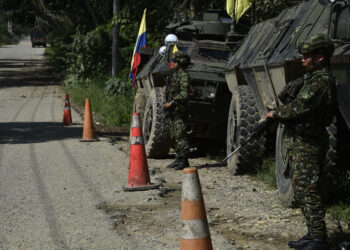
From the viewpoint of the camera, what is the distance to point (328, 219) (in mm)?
5531

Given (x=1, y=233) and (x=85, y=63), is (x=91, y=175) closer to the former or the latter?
(x=1, y=233)

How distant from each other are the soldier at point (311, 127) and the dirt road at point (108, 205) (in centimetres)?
A: 42

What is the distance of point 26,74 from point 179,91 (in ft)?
95.3

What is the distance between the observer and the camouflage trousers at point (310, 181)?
4523 millimetres

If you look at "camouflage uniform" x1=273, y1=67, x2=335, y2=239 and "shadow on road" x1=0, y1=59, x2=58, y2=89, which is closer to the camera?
"camouflage uniform" x1=273, y1=67, x2=335, y2=239

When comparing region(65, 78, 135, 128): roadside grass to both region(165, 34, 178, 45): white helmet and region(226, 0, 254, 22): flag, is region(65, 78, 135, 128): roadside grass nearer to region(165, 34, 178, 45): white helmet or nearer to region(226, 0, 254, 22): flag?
region(165, 34, 178, 45): white helmet

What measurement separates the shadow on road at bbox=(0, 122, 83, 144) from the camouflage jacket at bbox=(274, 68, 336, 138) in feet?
26.3

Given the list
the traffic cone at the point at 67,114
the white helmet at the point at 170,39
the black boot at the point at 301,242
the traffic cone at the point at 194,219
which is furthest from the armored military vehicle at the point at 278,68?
the traffic cone at the point at 67,114

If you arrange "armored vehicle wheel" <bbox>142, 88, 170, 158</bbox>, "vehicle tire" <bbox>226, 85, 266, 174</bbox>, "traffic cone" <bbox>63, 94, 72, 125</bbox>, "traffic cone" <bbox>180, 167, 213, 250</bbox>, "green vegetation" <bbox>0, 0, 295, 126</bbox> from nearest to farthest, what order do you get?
"traffic cone" <bbox>180, 167, 213, 250</bbox> → "vehicle tire" <bbox>226, 85, 266, 174</bbox> → "armored vehicle wheel" <bbox>142, 88, 170, 158</bbox> → "traffic cone" <bbox>63, 94, 72, 125</bbox> → "green vegetation" <bbox>0, 0, 295, 126</bbox>

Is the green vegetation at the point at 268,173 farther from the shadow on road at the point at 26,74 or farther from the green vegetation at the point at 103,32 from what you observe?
the shadow on road at the point at 26,74

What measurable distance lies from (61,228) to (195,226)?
217 cm

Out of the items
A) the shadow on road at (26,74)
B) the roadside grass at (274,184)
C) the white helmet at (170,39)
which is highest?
the white helmet at (170,39)

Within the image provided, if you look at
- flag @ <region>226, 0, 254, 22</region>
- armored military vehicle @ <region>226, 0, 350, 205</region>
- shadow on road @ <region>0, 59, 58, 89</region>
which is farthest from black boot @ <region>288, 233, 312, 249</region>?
shadow on road @ <region>0, 59, 58, 89</region>

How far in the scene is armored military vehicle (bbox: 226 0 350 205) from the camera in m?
5.18
